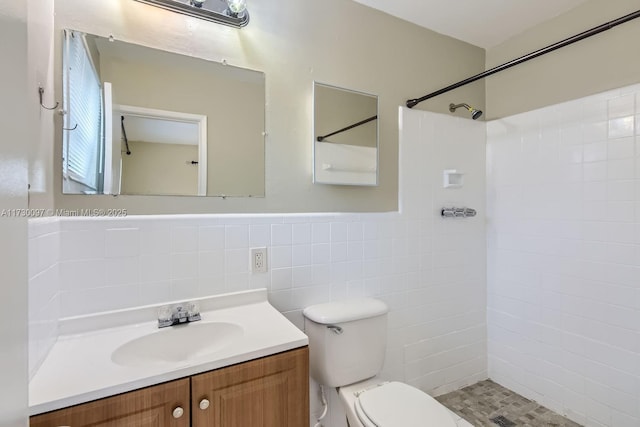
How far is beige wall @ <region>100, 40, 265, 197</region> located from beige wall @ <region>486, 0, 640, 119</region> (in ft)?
5.62

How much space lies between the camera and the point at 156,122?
1296 mm

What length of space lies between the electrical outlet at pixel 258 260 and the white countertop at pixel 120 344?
0.34 feet

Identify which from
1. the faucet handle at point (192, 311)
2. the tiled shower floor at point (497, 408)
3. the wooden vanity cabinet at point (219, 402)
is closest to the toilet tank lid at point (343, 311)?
the wooden vanity cabinet at point (219, 402)

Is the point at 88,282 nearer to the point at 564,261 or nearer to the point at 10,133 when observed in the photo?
the point at 10,133

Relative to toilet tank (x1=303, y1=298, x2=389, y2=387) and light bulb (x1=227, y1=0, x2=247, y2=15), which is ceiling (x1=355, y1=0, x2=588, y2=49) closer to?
light bulb (x1=227, y1=0, x2=247, y2=15)

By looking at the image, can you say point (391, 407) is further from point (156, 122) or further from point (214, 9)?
point (214, 9)

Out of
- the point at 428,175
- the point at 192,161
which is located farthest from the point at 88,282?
the point at 428,175

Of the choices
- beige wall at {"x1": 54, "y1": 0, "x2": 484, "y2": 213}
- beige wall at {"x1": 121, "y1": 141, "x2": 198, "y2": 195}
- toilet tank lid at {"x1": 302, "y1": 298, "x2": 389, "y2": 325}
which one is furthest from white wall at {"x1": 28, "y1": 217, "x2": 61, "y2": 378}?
toilet tank lid at {"x1": 302, "y1": 298, "x2": 389, "y2": 325}

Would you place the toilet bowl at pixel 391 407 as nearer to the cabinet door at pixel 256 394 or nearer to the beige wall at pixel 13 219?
the cabinet door at pixel 256 394

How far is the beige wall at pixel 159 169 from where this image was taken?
125 cm

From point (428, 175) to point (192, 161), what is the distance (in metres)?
1.41

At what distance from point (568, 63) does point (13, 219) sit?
Answer: 253cm

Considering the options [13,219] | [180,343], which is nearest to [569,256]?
[180,343]

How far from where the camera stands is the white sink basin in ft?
3.63
